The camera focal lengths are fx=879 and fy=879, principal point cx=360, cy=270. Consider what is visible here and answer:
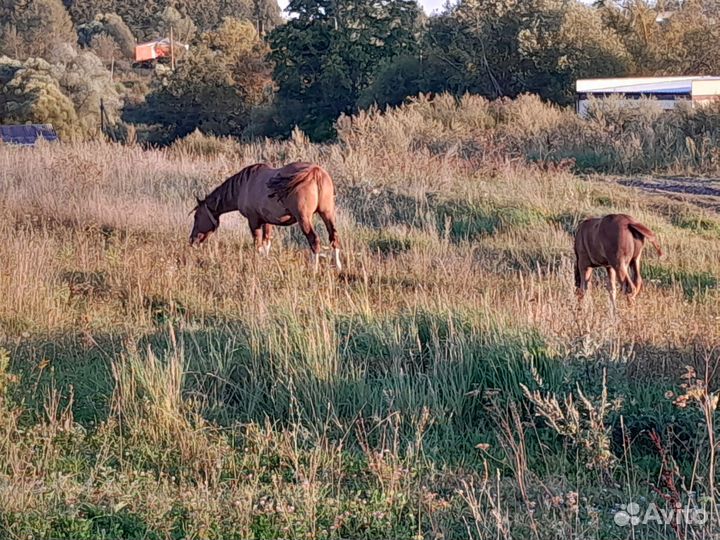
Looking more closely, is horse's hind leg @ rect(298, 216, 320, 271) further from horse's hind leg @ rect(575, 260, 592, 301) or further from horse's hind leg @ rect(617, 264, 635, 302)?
horse's hind leg @ rect(617, 264, 635, 302)

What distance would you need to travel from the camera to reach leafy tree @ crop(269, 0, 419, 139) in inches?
1571

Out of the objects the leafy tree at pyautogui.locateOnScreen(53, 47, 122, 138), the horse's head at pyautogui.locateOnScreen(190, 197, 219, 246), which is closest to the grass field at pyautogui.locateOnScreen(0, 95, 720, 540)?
the horse's head at pyautogui.locateOnScreen(190, 197, 219, 246)

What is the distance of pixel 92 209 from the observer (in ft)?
40.6

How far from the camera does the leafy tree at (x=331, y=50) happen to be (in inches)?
1571

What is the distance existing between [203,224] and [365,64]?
99.2 ft

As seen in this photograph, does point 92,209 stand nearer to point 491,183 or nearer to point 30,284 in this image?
point 30,284

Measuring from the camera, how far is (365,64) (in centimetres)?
4009

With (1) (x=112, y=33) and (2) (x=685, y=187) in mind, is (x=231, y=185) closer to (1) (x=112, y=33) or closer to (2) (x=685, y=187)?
(2) (x=685, y=187)

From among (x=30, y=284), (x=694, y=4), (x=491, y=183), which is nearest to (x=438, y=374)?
(x=30, y=284)

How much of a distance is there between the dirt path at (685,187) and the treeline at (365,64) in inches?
606

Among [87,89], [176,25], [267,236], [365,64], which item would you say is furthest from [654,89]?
[176,25]

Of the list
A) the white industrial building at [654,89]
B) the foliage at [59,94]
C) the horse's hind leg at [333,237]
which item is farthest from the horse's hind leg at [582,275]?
the foliage at [59,94]

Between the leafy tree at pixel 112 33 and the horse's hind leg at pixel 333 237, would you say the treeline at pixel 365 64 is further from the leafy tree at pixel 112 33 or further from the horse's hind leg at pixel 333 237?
the leafy tree at pixel 112 33

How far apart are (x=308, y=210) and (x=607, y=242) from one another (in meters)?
3.66
